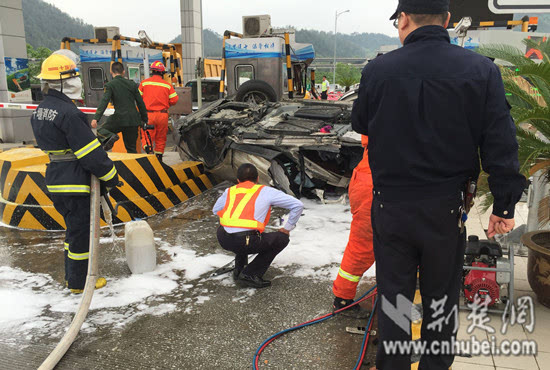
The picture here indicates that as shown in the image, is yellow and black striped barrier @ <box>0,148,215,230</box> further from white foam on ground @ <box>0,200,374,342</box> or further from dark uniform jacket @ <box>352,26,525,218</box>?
dark uniform jacket @ <box>352,26,525,218</box>

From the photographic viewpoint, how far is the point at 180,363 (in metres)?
2.81

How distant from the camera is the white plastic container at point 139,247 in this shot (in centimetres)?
407

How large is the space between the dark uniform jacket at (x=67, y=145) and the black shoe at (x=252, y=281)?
1.41 meters

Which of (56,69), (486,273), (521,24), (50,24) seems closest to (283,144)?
(56,69)

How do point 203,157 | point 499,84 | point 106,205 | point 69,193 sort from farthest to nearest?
1. point 203,157
2. point 106,205
3. point 69,193
4. point 499,84

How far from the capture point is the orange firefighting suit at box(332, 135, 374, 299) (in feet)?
10.4

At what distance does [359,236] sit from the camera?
10.5 ft

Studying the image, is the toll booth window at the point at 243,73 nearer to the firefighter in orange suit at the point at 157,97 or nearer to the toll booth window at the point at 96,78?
A: the firefighter in orange suit at the point at 157,97

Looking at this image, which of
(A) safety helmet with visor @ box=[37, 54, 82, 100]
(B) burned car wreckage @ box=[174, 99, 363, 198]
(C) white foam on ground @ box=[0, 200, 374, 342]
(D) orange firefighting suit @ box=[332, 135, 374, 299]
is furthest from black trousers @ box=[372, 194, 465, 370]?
(B) burned car wreckage @ box=[174, 99, 363, 198]

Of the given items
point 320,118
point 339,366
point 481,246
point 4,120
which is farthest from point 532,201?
point 4,120

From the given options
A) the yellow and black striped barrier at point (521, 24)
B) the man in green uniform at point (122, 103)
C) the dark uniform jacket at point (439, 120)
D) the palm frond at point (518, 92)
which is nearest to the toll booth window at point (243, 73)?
the man in green uniform at point (122, 103)

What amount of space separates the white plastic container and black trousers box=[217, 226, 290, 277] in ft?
2.48

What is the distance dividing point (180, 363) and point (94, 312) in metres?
1.04

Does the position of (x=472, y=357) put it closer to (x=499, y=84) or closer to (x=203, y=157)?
(x=499, y=84)
